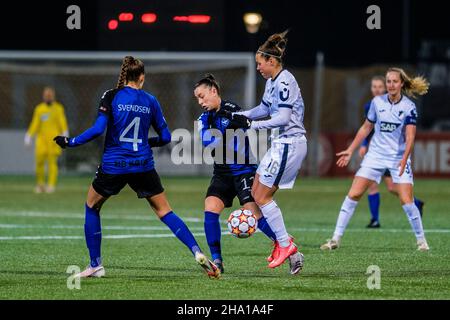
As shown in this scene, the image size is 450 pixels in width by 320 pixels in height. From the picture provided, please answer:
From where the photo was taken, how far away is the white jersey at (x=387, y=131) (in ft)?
44.0

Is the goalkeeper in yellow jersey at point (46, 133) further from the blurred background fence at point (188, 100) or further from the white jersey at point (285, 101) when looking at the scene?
the white jersey at point (285, 101)

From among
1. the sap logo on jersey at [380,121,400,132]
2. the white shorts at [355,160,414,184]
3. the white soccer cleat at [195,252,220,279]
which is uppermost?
the sap logo on jersey at [380,121,400,132]

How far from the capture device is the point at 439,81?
104ft

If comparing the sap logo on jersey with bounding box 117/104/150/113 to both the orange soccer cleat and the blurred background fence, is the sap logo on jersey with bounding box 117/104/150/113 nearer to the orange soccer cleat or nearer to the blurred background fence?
the orange soccer cleat

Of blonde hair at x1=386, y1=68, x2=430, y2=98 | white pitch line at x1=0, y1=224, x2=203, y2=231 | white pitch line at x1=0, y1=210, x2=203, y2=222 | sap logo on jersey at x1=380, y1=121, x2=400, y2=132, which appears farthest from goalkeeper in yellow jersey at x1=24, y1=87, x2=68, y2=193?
blonde hair at x1=386, y1=68, x2=430, y2=98

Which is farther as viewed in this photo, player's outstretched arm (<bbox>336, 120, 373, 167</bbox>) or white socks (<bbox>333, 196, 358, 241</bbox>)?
white socks (<bbox>333, 196, 358, 241</bbox>)

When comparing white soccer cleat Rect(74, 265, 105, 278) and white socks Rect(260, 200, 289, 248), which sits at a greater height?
white socks Rect(260, 200, 289, 248)

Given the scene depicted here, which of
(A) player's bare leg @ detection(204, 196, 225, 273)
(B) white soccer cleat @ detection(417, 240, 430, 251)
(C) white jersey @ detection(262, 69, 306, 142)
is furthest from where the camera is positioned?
(B) white soccer cleat @ detection(417, 240, 430, 251)

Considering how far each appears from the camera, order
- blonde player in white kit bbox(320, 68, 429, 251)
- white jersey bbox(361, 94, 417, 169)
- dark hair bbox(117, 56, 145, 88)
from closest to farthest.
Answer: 1. dark hair bbox(117, 56, 145, 88)
2. blonde player in white kit bbox(320, 68, 429, 251)
3. white jersey bbox(361, 94, 417, 169)

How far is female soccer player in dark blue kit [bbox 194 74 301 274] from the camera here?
427 inches

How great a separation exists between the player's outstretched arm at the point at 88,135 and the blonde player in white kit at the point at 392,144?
405cm

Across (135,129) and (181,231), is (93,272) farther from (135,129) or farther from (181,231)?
(135,129)
